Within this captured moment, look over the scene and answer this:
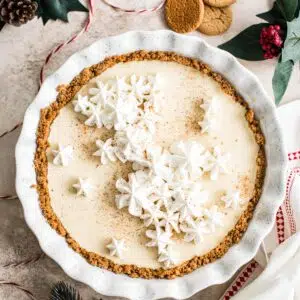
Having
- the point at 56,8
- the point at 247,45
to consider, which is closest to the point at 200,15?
the point at 247,45

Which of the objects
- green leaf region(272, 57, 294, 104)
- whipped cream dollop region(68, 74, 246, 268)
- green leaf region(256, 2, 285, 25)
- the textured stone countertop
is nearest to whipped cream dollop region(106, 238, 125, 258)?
whipped cream dollop region(68, 74, 246, 268)

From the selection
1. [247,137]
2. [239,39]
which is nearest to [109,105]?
[247,137]

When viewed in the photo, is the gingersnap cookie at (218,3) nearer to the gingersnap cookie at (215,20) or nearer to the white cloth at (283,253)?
the gingersnap cookie at (215,20)

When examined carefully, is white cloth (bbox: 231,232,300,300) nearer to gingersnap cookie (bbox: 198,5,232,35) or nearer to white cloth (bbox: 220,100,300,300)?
white cloth (bbox: 220,100,300,300)

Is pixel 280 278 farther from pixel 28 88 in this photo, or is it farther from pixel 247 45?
pixel 28 88

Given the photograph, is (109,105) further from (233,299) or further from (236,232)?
(233,299)

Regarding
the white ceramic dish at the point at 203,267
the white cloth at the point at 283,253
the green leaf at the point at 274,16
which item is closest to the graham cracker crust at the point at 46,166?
the white ceramic dish at the point at 203,267
